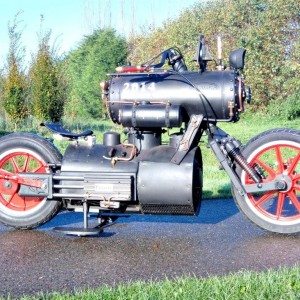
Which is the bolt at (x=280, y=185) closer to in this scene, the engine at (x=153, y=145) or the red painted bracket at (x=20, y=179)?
the engine at (x=153, y=145)

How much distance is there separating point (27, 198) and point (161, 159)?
1347mm

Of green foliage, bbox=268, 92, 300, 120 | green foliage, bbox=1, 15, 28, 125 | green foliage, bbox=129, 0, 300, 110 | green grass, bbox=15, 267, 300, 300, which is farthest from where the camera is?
green foliage, bbox=129, 0, 300, 110

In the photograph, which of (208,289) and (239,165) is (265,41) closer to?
(239,165)

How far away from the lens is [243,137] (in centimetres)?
1603

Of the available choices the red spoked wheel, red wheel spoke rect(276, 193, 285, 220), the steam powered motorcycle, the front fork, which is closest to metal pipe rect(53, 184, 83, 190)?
the steam powered motorcycle

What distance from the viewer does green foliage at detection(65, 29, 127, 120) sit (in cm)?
2945

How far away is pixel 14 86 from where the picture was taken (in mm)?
19391

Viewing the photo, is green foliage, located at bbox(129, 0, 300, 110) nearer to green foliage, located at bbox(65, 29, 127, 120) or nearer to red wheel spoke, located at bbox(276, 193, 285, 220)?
green foliage, located at bbox(65, 29, 127, 120)

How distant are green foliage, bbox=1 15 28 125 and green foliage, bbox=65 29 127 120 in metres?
7.85

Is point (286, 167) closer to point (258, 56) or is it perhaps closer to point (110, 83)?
point (110, 83)

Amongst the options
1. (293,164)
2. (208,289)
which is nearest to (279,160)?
(293,164)

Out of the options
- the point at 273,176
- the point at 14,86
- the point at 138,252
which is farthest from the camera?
the point at 14,86

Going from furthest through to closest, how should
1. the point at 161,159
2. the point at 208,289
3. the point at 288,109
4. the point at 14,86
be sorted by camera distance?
the point at 288,109
the point at 14,86
the point at 161,159
the point at 208,289

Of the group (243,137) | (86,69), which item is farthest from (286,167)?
(86,69)
